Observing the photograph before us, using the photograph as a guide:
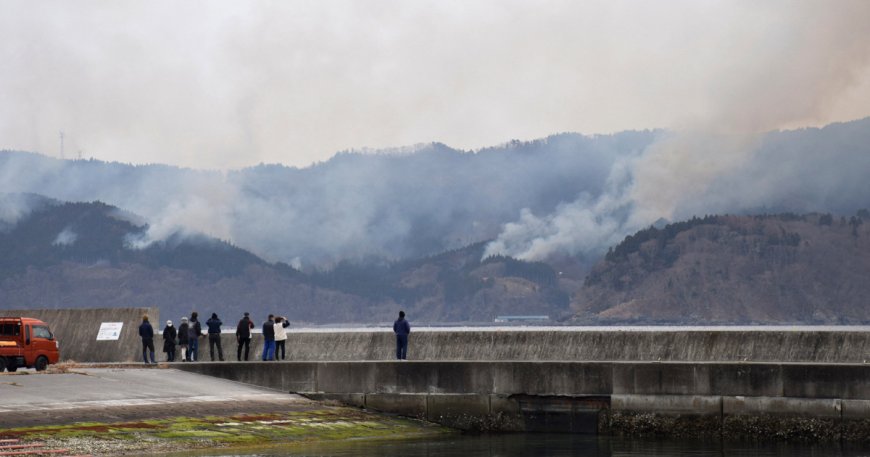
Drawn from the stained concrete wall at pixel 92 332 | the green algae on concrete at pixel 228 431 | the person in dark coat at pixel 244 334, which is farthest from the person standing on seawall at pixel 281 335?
the green algae on concrete at pixel 228 431

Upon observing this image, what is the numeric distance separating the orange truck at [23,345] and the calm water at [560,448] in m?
14.2

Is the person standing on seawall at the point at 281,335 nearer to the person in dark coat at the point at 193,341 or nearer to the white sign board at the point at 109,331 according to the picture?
the person in dark coat at the point at 193,341

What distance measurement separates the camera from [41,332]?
5141 centimetres

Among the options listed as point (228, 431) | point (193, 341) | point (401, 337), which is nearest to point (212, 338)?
point (193, 341)

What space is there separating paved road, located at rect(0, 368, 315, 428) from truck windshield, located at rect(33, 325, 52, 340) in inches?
109

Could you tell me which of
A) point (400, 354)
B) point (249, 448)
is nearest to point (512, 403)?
point (400, 354)

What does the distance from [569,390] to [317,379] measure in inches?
356

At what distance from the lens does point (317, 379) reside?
48.9 metres

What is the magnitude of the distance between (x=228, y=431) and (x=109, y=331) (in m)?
16.5

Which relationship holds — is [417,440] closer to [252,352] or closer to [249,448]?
[249,448]

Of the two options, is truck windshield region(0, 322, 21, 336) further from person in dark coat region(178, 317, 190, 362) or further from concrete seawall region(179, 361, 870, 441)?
concrete seawall region(179, 361, 870, 441)

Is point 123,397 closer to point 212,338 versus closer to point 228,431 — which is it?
point 228,431

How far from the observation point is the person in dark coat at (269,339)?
5231cm

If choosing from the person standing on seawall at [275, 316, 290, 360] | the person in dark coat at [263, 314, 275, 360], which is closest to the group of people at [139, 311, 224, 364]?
the person in dark coat at [263, 314, 275, 360]
